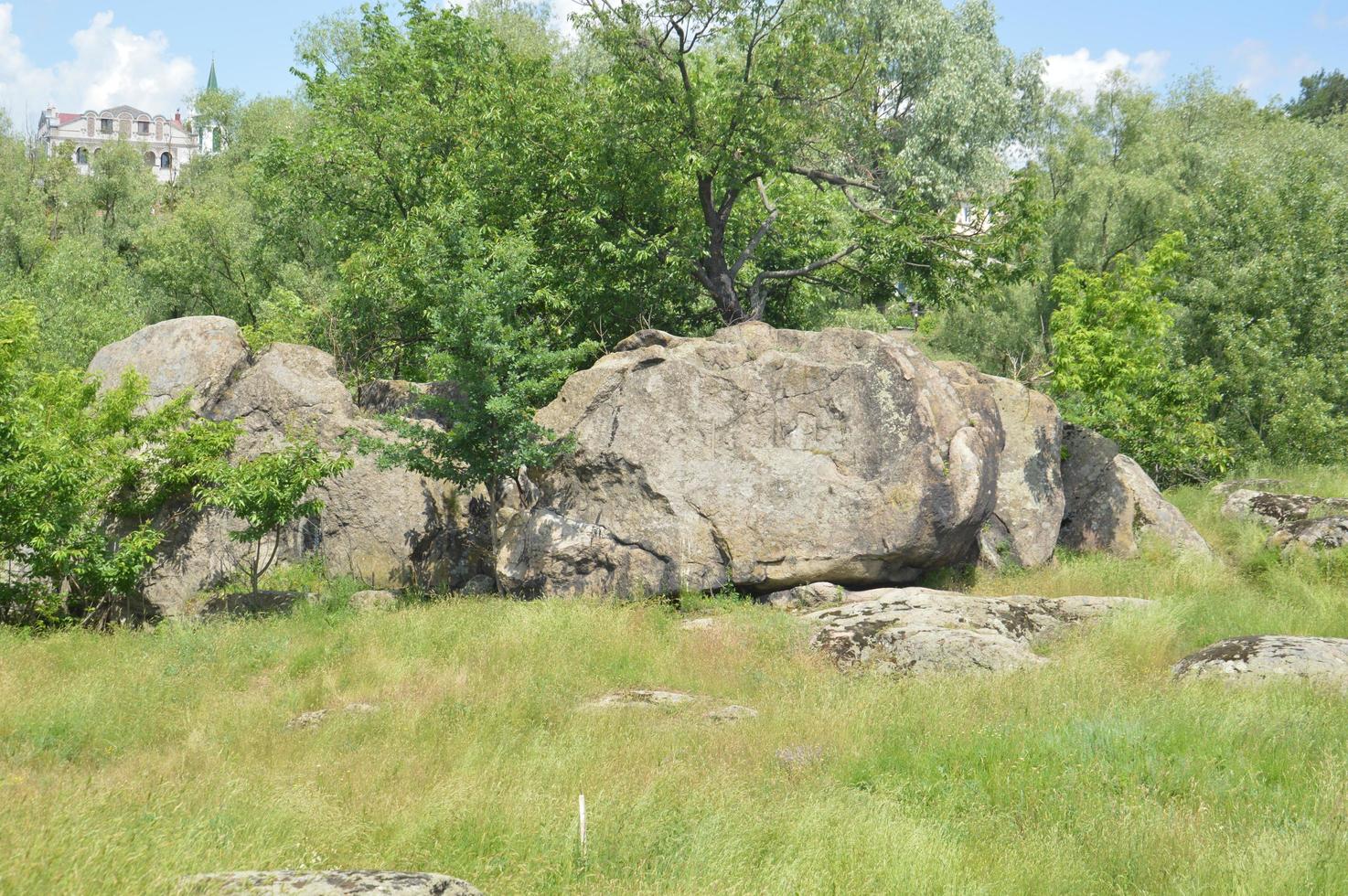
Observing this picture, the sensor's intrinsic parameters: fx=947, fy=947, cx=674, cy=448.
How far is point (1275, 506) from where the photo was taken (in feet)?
61.7

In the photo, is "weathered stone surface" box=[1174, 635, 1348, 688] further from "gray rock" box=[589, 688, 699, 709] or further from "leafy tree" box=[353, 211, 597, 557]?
"leafy tree" box=[353, 211, 597, 557]

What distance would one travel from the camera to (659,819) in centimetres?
671

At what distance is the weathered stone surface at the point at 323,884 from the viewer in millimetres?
4461

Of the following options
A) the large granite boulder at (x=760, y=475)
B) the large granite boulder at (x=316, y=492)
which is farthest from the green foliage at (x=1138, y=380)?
the large granite boulder at (x=316, y=492)

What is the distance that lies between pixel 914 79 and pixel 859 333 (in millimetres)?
22638

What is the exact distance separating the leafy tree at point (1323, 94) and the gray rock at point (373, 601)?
7963 cm

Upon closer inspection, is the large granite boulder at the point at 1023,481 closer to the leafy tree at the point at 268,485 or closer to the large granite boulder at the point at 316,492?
the large granite boulder at the point at 316,492

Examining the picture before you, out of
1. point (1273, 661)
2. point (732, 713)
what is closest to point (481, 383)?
point (732, 713)

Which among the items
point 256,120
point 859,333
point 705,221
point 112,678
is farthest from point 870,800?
point 256,120

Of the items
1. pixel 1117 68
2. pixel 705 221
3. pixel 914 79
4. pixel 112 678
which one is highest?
pixel 1117 68

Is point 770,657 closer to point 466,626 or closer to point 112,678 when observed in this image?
point 466,626

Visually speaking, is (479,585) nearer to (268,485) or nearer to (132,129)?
(268,485)

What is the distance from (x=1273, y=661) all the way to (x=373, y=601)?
41.3ft

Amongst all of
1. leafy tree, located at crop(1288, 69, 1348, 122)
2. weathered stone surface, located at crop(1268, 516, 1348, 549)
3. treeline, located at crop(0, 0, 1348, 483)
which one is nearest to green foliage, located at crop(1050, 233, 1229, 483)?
treeline, located at crop(0, 0, 1348, 483)
